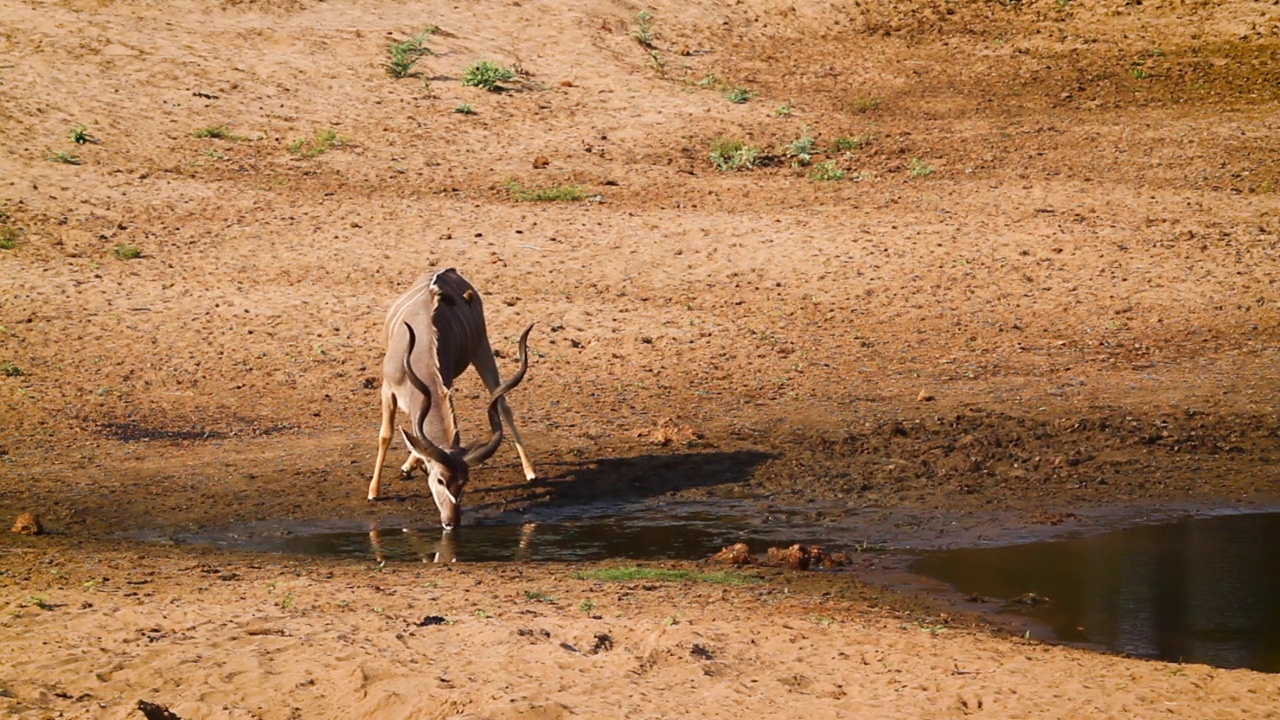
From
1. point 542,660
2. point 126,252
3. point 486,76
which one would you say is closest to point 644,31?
point 486,76

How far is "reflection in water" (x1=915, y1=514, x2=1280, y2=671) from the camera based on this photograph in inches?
311

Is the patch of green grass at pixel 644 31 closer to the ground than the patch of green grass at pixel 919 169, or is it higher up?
higher up

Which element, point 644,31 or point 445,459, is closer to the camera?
point 445,459

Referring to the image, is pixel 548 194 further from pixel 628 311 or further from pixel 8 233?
pixel 8 233

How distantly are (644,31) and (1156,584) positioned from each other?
47.2 feet

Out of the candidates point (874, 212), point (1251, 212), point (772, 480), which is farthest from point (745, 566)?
point (1251, 212)

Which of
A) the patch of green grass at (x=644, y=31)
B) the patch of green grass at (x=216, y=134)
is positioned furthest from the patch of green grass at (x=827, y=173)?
the patch of green grass at (x=216, y=134)

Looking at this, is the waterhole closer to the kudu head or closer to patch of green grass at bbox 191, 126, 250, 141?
the kudu head

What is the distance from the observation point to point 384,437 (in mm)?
11047

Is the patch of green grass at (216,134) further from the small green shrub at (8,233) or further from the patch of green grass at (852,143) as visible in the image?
the patch of green grass at (852,143)

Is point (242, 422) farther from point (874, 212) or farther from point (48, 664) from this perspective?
point (874, 212)

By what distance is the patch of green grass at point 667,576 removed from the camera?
867cm

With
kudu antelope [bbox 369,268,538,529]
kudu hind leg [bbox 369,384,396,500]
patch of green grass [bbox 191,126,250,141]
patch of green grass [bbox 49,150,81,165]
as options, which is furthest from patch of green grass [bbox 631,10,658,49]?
kudu hind leg [bbox 369,384,396,500]

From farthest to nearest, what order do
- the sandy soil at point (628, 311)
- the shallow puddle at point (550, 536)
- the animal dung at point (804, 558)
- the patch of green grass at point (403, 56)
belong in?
the patch of green grass at point (403, 56), the shallow puddle at point (550, 536), the animal dung at point (804, 558), the sandy soil at point (628, 311)
